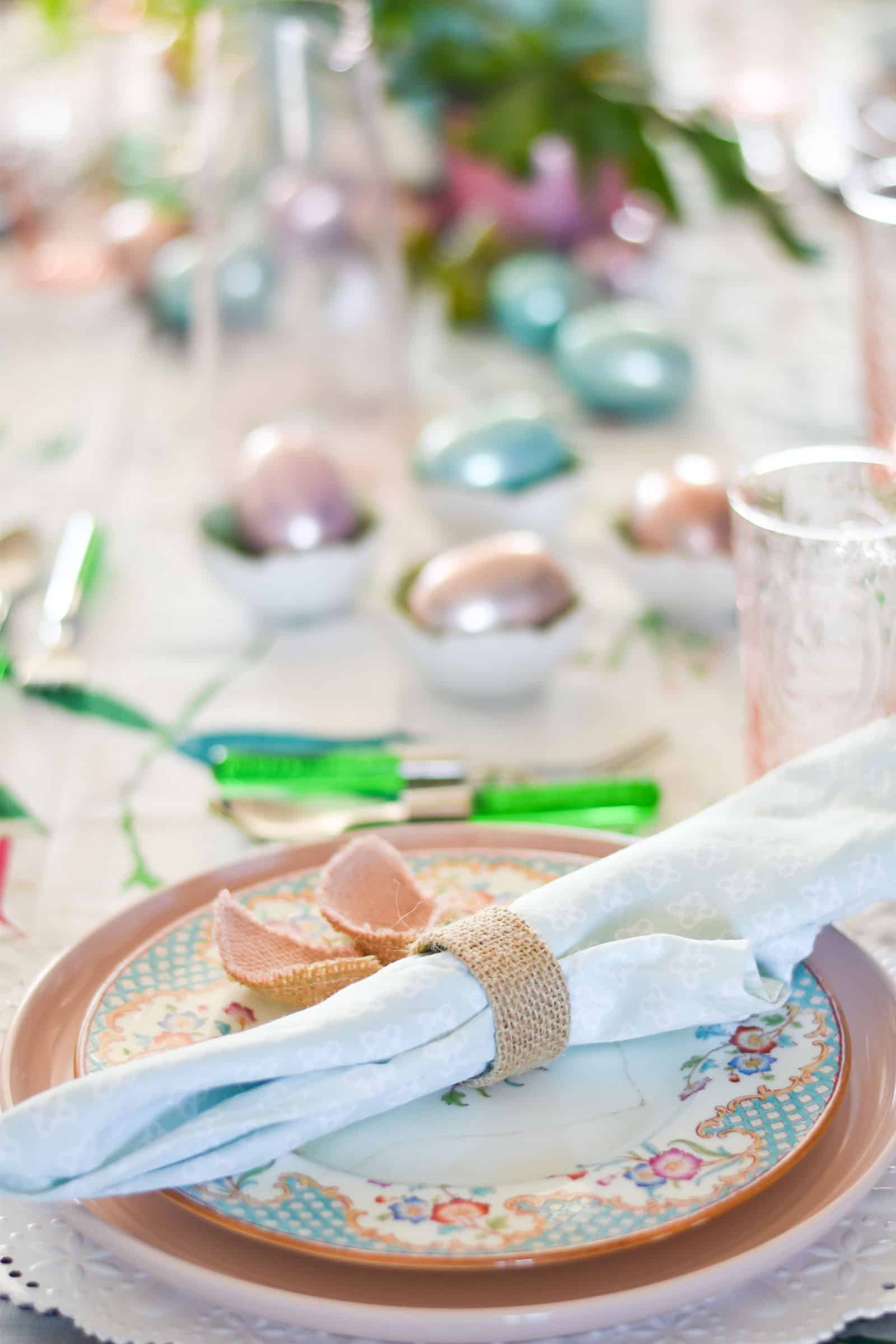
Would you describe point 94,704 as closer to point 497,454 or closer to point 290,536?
point 290,536

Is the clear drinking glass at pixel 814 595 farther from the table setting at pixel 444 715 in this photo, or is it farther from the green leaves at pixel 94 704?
the green leaves at pixel 94 704

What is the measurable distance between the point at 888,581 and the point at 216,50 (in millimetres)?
724

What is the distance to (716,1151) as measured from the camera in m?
0.35

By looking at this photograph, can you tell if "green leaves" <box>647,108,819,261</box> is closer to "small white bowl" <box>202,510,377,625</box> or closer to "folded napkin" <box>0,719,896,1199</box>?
"small white bowl" <box>202,510,377,625</box>

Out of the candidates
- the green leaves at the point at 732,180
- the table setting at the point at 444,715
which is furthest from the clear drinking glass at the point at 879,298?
the green leaves at the point at 732,180

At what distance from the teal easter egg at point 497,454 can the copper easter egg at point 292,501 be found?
82 millimetres

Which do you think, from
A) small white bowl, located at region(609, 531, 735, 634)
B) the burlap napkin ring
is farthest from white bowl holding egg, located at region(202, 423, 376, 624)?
the burlap napkin ring

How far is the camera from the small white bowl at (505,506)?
32.2 inches

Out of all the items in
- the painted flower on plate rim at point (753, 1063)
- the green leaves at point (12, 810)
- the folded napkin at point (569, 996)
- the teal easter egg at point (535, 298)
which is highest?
the folded napkin at point (569, 996)

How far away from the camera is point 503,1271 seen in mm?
323

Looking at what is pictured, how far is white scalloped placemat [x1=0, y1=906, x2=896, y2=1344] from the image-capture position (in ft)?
1.10

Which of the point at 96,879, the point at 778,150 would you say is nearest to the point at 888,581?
the point at 96,879

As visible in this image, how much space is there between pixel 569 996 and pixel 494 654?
304 mm

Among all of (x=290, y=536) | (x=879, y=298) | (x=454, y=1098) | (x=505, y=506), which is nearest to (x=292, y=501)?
(x=290, y=536)
